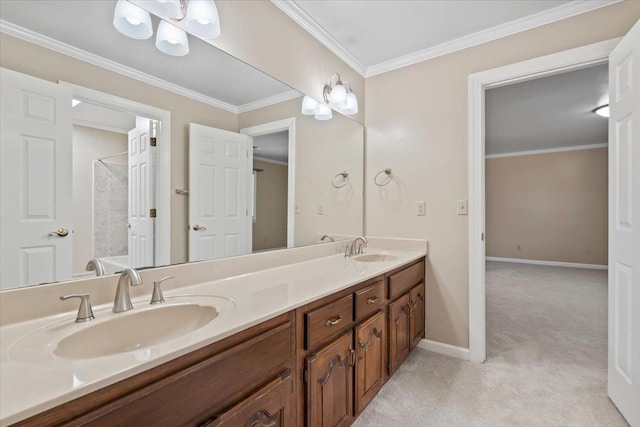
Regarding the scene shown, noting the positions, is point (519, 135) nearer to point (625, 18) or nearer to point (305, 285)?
point (625, 18)

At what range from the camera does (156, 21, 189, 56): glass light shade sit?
129 cm

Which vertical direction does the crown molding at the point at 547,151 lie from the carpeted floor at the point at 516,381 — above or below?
above

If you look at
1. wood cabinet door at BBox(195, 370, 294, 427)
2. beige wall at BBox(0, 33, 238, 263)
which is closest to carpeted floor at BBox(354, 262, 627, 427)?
wood cabinet door at BBox(195, 370, 294, 427)

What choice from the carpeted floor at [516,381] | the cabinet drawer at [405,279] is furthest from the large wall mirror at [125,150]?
the carpeted floor at [516,381]

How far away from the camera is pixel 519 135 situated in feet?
17.1

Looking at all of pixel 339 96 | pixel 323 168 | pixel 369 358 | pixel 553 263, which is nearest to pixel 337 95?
pixel 339 96

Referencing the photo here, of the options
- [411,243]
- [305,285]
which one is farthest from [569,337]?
[305,285]

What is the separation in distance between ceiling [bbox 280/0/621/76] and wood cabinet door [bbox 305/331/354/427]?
1976mm

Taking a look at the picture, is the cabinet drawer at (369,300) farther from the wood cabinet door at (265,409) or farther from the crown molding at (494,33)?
the crown molding at (494,33)

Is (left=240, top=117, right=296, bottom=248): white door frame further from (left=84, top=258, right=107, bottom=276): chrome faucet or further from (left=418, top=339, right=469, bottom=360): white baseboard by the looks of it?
(left=418, top=339, right=469, bottom=360): white baseboard

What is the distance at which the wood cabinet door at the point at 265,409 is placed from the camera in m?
0.84

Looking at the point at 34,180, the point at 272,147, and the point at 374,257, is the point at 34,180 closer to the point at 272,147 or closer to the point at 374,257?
the point at 272,147

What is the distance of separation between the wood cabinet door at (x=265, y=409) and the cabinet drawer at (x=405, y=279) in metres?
0.96

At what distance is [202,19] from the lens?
4.49 feet
